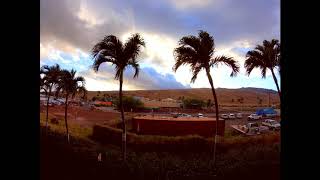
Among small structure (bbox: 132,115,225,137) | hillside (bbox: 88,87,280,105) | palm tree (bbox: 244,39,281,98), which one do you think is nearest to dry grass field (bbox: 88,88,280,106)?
hillside (bbox: 88,87,280,105)

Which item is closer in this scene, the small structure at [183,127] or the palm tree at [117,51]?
the palm tree at [117,51]

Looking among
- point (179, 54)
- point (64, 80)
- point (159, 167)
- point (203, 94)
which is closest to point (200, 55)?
point (179, 54)

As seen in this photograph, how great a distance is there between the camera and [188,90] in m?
132

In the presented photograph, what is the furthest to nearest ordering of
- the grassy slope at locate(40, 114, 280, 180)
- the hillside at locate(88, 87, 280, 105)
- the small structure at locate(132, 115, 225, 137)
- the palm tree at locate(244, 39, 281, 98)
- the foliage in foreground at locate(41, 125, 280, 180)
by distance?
the hillside at locate(88, 87, 280, 105)
the small structure at locate(132, 115, 225, 137)
the palm tree at locate(244, 39, 281, 98)
the foliage in foreground at locate(41, 125, 280, 180)
the grassy slope at locate(40, 114, 280, 180)

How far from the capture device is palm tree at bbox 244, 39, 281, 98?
17.7 meters

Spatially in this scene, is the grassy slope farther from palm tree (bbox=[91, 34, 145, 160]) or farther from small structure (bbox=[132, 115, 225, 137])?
small structure (bbox=[132, 115, 225, 137])

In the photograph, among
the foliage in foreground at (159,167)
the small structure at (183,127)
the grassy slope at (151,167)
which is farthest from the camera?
the small structure at (183,127)

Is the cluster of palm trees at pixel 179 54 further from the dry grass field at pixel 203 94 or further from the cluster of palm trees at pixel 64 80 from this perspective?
the dry grass field at pixel 203 94

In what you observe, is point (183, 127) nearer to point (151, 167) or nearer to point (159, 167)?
point (159, 167)

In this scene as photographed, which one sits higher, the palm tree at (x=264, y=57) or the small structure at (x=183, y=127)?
the palm tree at (x=264, y=57)

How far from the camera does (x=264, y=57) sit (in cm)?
1784

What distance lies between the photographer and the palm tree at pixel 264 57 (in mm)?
17734

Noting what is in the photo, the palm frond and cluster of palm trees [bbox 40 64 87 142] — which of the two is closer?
the palm frond

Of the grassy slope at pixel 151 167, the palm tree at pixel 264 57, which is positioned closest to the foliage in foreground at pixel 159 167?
the grassy slope at pixel 151 167
